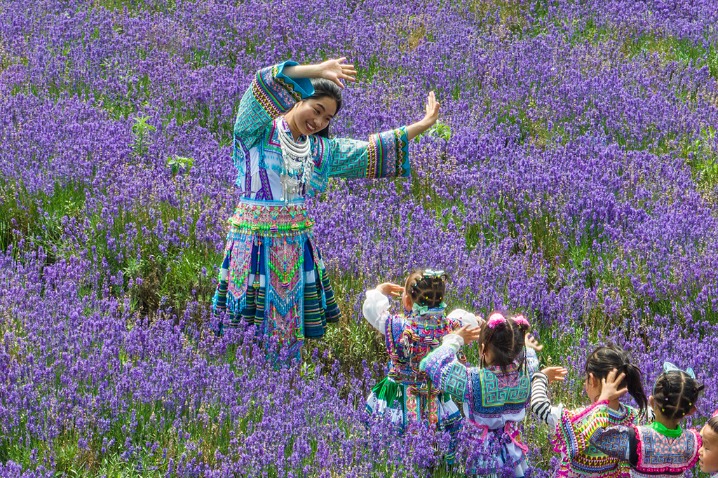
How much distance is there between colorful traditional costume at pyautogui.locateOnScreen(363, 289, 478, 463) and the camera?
4.18 m

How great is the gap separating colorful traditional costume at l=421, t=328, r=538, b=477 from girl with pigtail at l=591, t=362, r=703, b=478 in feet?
1.30

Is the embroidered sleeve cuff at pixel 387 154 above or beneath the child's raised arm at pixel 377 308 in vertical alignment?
above

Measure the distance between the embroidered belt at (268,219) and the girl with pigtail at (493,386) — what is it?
3.18 feet

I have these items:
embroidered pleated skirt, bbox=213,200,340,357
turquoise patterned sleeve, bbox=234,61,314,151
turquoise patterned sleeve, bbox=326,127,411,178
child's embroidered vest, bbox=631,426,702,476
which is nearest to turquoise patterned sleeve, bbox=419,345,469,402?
child's embroidered vest, bbox=631,426,702,476

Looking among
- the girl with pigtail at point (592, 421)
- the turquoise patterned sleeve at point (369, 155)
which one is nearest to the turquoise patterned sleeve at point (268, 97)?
the turquoise patterned sleeve at point (369, 155)

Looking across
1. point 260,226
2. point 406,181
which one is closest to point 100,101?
point 406,181

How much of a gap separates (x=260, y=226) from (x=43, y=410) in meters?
1.25

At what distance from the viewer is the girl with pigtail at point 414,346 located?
414 centimetres

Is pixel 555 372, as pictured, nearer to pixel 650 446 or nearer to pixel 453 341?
pixel 453 341

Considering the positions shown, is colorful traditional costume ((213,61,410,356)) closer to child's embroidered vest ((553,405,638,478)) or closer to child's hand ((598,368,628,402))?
child's embroidered vest ((553,405,638,478))

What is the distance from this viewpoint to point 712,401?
4234 mm

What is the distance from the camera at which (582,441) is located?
3.67 metres

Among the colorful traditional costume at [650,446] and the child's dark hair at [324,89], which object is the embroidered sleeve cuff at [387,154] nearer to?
the child's dark hair at [324,89]

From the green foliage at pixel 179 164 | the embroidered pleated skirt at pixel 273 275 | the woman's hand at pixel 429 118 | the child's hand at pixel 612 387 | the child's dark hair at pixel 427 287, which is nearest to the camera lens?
the child's hand at pixel 612 387
